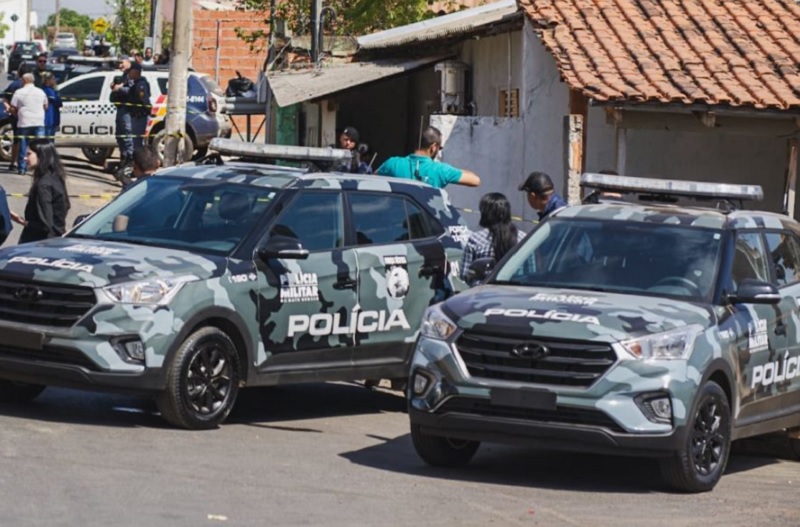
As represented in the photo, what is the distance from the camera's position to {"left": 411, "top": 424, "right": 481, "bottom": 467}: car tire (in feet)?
32.8

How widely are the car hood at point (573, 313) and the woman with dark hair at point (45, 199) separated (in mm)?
4740

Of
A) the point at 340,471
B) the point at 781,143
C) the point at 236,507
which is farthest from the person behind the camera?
the point at 781,143

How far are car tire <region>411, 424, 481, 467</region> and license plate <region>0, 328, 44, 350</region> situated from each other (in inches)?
98.2

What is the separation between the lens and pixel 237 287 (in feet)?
35.9

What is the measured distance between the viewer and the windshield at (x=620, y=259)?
1009cm

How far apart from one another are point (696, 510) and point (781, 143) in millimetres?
12715

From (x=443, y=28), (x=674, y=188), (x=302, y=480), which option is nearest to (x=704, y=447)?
(x=674, y=188)

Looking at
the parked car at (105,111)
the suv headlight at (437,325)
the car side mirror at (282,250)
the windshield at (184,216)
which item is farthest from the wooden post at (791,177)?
the parked car at (105,111)

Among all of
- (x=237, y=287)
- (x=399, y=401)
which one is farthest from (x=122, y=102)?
(x=237, y=287)

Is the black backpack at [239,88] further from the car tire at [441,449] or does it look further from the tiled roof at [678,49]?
the car tire at [441,449]

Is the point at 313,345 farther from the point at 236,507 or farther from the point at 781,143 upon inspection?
the point at 781,143

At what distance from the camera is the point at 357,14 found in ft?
110

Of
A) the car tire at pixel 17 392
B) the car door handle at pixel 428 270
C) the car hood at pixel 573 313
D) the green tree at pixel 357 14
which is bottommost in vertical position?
the car tire at pixel 17 392

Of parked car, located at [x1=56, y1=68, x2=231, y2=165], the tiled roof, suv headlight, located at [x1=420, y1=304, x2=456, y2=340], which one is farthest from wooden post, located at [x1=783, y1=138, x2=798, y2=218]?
parked car, located at [x1=56, y1=68, x2=231, y2=165]
